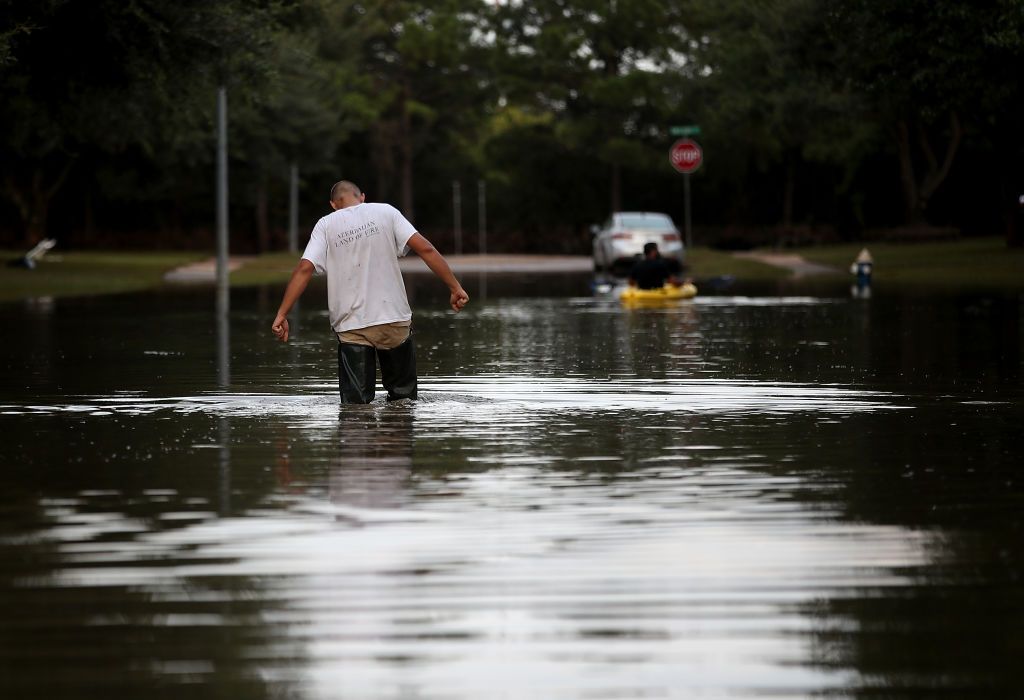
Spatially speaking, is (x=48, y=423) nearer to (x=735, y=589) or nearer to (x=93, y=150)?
(x=735, y=589)

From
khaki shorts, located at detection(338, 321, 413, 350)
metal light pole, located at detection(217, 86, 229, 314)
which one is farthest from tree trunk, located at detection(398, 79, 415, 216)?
khaki shorts, located at detection(338, 321, 413, 350)

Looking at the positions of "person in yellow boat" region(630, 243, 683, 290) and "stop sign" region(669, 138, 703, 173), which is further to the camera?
"stop sign" region(669, 138, 703, 173)

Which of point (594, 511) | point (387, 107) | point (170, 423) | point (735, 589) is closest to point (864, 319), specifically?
point (170, 423)

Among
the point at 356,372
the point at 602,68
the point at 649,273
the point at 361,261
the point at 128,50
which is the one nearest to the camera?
the point at 361,261

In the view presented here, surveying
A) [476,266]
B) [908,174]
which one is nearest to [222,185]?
[476,266]

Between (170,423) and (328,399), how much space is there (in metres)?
1.83

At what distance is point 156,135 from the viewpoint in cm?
5725

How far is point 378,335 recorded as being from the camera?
14.0 meters

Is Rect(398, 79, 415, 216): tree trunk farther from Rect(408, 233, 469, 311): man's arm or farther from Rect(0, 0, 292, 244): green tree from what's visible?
Rect(408, 233, 469, 311): man's arm

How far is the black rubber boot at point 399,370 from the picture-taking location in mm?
14242

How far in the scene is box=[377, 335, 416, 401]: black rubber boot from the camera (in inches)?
561

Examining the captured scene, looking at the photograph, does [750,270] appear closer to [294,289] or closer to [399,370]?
[399,370]

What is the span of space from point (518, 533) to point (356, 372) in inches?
224

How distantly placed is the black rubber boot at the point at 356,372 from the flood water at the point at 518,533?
0.21m
